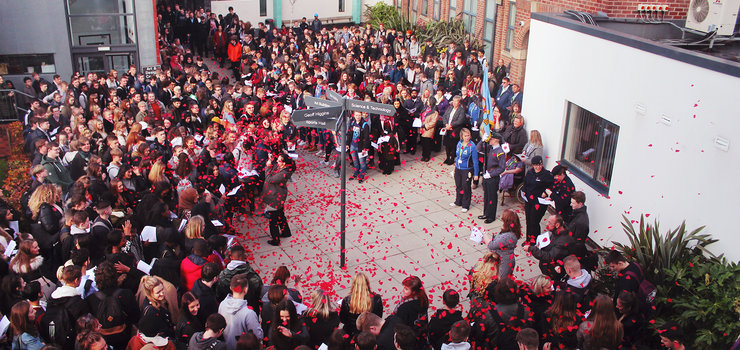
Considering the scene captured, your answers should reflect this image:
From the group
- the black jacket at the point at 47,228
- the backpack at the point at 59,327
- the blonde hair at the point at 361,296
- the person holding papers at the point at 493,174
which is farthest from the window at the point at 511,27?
the backpack at the point at 59,327

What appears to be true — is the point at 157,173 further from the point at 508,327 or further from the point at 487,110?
the point at 487,110

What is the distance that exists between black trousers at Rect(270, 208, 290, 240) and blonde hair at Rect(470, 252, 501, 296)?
166 inches

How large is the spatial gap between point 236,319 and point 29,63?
17.1 meters

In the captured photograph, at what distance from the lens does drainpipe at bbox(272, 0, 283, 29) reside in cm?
3347

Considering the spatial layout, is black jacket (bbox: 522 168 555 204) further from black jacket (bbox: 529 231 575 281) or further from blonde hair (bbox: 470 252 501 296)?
blonde hair (bbox: 470 252 501 296)

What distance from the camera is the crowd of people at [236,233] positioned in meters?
6.29

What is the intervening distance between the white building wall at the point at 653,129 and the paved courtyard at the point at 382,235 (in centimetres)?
187

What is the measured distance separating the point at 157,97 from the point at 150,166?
6.22 metres

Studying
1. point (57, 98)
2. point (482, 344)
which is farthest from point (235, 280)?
point (57, 98)

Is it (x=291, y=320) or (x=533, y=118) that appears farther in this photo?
(x=533, y=118)

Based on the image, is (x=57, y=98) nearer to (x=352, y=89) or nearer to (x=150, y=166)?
(x=150, y=166)

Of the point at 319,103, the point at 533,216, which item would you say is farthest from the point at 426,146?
the point at 319,103

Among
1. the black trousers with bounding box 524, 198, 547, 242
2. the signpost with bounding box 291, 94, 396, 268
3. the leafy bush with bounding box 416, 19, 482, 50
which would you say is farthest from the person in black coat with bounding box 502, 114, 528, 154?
the leafy bush with bounding box 416, 19, 482, 50

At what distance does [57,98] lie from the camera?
47.3 feet
